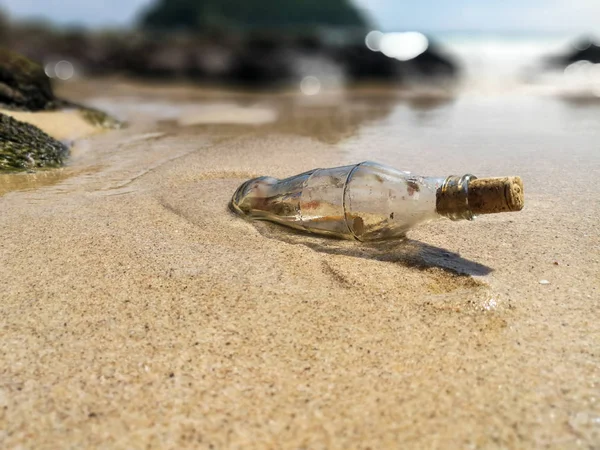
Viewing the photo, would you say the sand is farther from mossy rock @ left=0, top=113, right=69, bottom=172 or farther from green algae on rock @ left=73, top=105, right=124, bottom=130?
green algae on rock @ left=73, top=105, right=124, bottom=130

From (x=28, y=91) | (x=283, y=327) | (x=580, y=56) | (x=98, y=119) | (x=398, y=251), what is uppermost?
(x=580, y=56)

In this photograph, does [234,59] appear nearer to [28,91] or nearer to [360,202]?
[28,91]

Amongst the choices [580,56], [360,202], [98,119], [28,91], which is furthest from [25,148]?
[580,56]

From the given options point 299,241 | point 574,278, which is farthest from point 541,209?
point 299,241

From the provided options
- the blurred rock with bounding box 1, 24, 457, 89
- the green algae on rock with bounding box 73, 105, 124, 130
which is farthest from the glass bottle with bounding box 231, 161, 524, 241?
the blurred rock with bounding box 1, 24, 457, 89

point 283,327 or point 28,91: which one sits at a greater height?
point 28,91

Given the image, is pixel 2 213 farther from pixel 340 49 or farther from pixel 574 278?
pixel 340 49

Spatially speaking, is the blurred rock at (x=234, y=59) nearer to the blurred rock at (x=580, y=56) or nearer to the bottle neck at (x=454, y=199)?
the blurred rock at (x=580, y=56)
